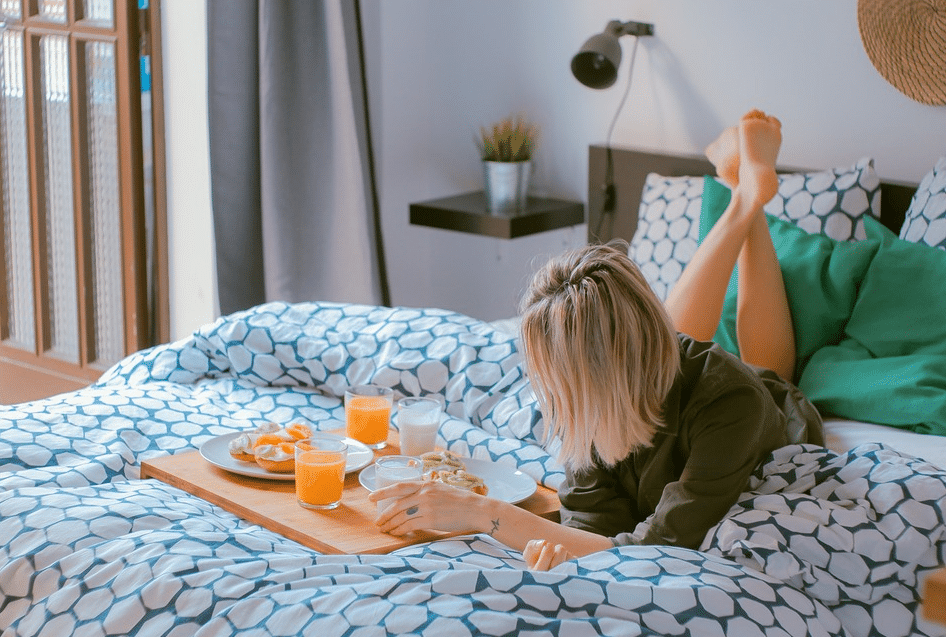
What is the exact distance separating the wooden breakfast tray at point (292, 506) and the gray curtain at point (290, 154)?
1.47 m

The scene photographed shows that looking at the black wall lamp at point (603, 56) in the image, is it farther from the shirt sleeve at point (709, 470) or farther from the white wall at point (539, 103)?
the shirt sleeve at point (709, 470)

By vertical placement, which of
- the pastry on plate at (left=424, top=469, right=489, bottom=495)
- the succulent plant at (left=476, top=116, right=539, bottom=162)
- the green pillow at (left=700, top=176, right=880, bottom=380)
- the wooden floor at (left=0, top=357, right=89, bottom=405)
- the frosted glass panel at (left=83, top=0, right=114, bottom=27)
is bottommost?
the wooden floor at (left=0, top=357, right=89, bottom=405)

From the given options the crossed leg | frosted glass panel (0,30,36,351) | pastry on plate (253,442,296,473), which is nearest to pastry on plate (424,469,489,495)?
pastry on plate (253,442,296,473)

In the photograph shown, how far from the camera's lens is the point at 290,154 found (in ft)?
10.9

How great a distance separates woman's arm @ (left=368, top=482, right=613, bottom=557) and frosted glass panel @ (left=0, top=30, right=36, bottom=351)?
2255mm

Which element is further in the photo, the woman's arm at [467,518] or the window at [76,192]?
the window at [76,192]

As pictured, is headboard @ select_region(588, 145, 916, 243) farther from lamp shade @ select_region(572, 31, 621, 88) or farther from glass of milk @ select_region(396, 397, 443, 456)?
glass of milk @ select_region(396, 397, 443, 456)

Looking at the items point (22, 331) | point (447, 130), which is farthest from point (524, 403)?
point (22, 331)

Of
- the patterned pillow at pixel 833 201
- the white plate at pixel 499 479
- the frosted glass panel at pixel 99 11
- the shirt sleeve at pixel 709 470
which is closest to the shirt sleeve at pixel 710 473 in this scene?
the shirt sleeve at pixel 709 470

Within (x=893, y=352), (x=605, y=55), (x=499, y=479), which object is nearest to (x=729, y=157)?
(x=893, y=352)

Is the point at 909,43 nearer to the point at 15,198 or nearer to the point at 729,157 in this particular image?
the point at 729,157

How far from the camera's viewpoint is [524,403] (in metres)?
2.13

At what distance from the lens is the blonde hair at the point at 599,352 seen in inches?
60.4

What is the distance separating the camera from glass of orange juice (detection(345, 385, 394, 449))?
1.95 metres
